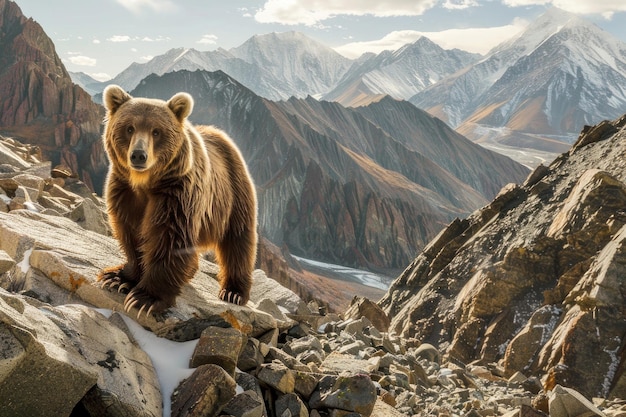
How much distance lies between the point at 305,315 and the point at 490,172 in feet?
590

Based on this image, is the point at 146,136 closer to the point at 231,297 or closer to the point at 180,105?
the point at 180,105

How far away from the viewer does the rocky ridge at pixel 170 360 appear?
306 cm

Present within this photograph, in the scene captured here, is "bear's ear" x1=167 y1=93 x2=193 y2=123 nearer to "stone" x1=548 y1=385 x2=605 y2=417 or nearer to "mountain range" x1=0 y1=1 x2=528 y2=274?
"stone" x1=548 y1=385 x2=605 y2=417

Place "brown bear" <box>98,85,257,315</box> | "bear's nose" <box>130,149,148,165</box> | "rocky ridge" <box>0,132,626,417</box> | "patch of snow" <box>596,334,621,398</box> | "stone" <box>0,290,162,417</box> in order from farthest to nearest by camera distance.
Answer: "patch of snow" <box>596,334,621,398</box>, "brown bear" <box>98,85,257,315</box>, "bear's nose" <box>130,149,148,165</box>, "rocky ridge" <box>0,132,626,417</box>, "stone" <box>0,290,162,417</box>

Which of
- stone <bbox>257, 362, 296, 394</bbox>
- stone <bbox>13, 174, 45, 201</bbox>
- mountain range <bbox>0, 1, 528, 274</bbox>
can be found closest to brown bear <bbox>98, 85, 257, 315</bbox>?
stone <bbox>257, 362, 296, 394</bbox>

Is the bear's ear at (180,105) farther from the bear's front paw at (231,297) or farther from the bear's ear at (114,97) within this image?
the bear's front paw at (231,297)

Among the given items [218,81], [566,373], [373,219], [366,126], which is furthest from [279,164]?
[566,373]

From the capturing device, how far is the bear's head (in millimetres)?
4508

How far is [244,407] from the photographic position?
3.78 m

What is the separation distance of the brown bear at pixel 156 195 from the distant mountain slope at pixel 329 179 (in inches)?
3533

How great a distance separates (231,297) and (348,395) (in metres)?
2.04

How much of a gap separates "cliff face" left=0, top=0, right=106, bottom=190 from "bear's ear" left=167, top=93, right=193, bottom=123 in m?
62.4

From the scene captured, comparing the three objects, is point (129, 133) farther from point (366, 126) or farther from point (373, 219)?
point (366, 126)

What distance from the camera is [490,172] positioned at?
176 m
